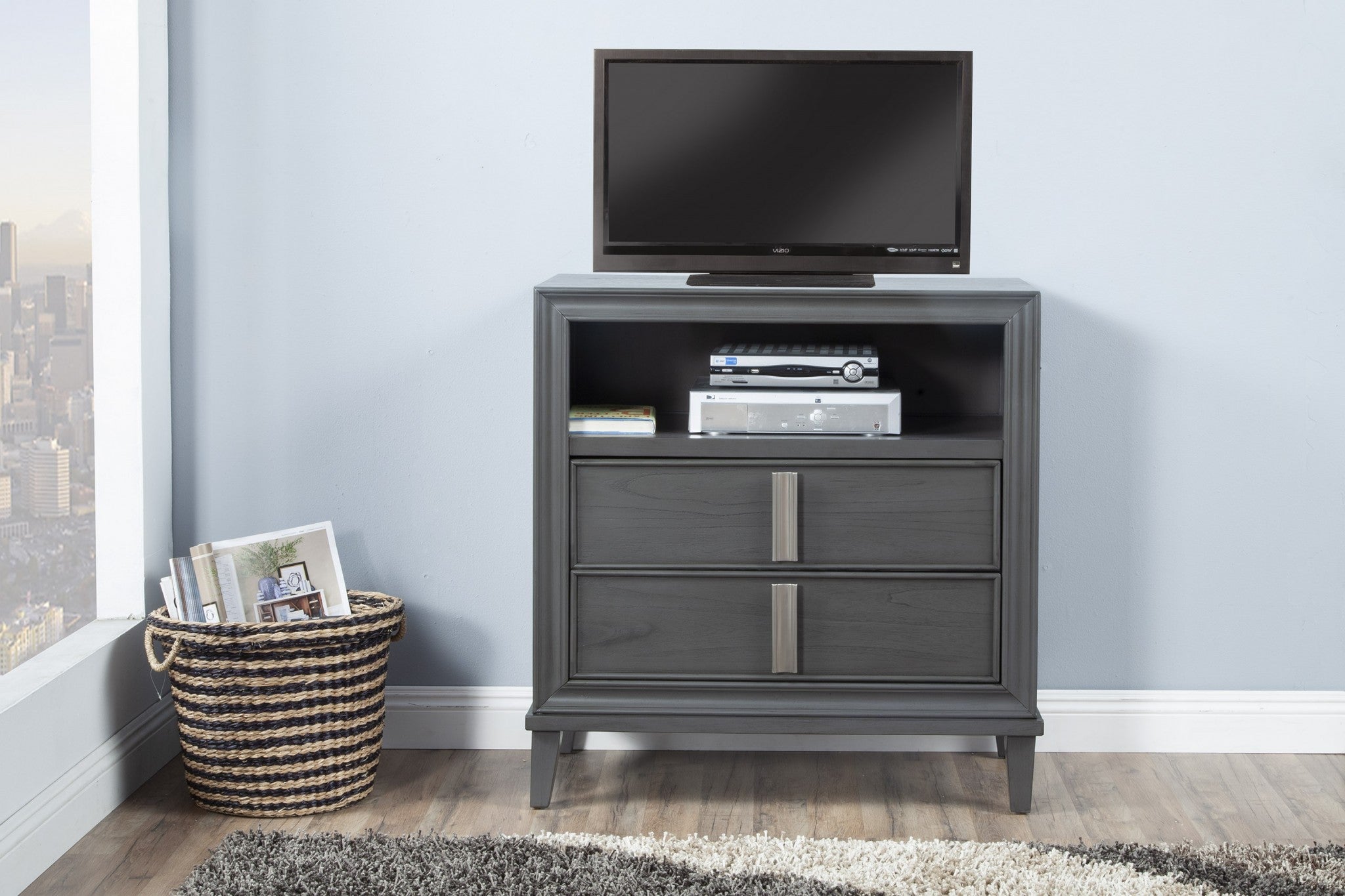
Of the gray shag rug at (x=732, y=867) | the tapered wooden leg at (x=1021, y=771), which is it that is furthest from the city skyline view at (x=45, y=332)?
the tapered wooden leg at (x=1021, y=771)

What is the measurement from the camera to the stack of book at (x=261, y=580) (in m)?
2.14

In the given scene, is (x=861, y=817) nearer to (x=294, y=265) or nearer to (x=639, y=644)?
(x=639, y=644)

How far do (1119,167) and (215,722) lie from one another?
1.94 m

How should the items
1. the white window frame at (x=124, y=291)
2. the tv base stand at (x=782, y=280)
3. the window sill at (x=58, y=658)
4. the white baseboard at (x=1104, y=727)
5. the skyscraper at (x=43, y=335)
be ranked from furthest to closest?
the white baseboard at (x=1104, y=727) < the white window frame at (x=124, y=291) < the tv base stand at (x=782, y=280) < the skyscraper at (x=43, y=335) < the window sill at (x=58, y=658)

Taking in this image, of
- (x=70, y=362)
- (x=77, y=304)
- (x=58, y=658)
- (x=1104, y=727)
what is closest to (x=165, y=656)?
(x=58, y=658)

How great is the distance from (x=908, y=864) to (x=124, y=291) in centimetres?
170

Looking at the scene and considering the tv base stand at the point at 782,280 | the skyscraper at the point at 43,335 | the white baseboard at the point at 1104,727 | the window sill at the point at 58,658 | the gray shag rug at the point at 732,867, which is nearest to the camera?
the gray shag rug at the point at 732,867

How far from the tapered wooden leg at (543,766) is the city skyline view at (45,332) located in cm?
85

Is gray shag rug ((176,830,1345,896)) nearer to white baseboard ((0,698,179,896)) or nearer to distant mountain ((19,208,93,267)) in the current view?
white baseboard ((0,698,179,896))

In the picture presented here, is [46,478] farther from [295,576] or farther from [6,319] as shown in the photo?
[295,576]

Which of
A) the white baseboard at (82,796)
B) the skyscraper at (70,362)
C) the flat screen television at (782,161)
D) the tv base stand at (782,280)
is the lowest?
the white baseboard at (82,796)

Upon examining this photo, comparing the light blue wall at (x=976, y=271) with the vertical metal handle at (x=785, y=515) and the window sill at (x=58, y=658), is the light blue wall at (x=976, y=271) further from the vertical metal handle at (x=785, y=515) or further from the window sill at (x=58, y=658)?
the vertical metal handle at (x=785, y=515)

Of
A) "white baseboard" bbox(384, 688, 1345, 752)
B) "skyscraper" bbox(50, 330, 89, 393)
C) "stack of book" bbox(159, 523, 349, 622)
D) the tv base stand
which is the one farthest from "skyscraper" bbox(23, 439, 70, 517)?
the tv base stand

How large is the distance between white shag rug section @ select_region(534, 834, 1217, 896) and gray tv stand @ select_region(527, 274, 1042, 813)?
0.66 feet
